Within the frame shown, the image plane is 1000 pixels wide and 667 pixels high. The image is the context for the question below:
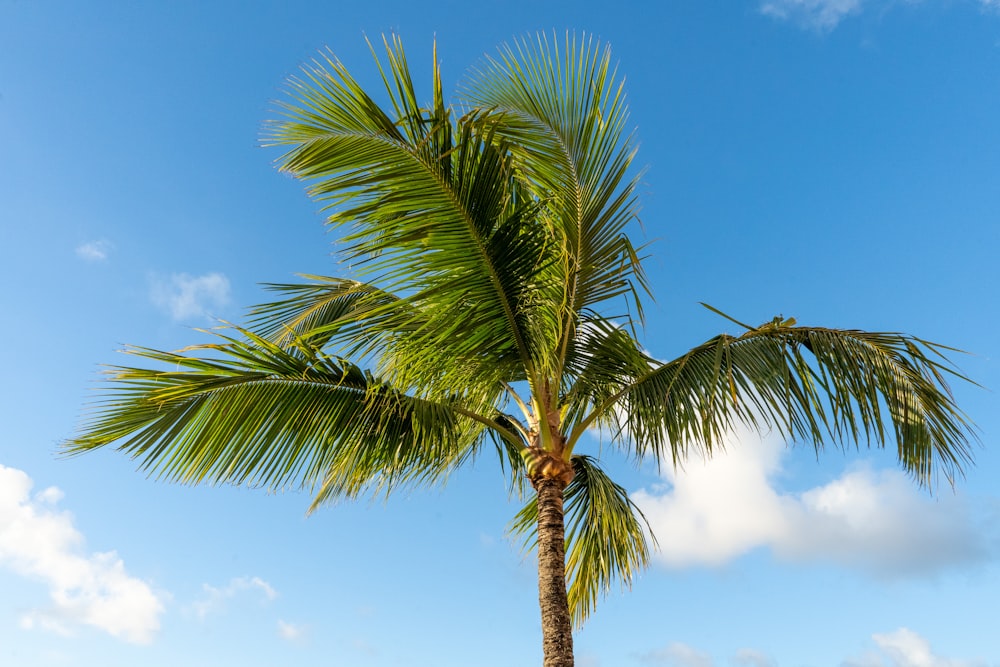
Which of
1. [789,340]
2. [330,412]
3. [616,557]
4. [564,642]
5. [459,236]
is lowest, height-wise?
[564,642]

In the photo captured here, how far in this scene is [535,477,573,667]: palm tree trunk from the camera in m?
5.42

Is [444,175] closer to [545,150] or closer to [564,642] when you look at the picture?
[545,150]

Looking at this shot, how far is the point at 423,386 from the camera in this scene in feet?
19.4

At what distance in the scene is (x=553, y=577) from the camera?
5586 mm

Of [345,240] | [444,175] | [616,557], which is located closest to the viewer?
[444,175]

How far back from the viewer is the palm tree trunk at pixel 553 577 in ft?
17.8

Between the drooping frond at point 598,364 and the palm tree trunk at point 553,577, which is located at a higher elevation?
the drooping frond at point 598,364

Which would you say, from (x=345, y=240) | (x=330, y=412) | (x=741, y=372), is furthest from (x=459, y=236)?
(x=741, y=372)

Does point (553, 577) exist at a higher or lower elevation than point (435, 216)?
lower

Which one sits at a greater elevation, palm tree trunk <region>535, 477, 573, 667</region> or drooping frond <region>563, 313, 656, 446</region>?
drooping frond <region>563, 313, 656, 446</region>

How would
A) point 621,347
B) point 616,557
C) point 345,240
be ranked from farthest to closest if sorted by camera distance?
point 616,557, point 621,347, point 345,240

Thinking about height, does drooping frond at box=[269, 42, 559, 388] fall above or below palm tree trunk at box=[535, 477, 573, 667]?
above

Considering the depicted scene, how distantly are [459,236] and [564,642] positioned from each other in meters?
2.78

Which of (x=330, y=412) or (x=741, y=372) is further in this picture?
(x=330, y=412)
